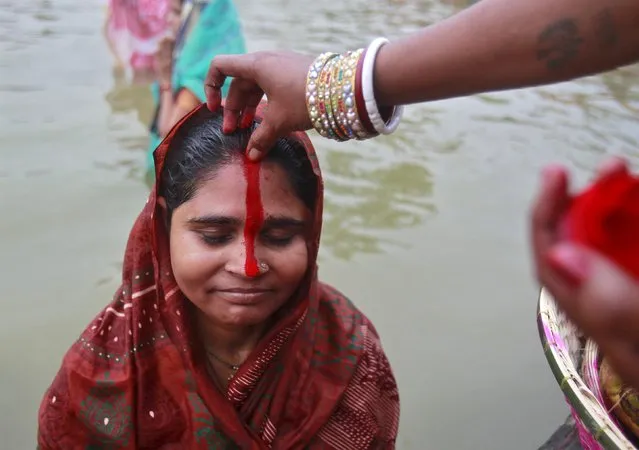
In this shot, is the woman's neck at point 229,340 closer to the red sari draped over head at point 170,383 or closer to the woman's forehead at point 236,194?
the red sari draped over head at point 170,383

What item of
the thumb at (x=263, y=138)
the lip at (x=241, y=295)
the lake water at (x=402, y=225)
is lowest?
the lake water at (x=402, y=225)

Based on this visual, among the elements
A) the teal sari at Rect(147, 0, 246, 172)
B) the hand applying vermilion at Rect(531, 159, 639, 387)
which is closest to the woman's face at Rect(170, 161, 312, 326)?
the hand applying vermilion at Rect(531, 159, 639, 387)

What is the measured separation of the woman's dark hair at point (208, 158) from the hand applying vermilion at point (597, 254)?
1126 millimetres

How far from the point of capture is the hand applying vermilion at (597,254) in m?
0.54

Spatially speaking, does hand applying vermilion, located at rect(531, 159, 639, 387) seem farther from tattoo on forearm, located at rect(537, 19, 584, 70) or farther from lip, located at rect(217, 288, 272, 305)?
lip, located at rect(217, 288, 272, 305)

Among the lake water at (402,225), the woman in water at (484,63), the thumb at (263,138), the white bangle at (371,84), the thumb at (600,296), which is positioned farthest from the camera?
the lake water at (402,225)

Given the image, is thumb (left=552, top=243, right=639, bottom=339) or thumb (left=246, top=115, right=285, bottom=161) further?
thumb (left=246, top=115, right=285, bottom=161)

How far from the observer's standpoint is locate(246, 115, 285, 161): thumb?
145cm

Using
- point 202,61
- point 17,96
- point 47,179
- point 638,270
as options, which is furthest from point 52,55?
point 638,270

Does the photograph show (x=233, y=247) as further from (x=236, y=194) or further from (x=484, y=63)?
(x=484, y=63)

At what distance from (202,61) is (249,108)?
215 cm

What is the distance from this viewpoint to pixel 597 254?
58cm

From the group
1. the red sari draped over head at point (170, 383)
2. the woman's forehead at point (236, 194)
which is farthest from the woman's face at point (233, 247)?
the red sari draped over head at point (170, 383)

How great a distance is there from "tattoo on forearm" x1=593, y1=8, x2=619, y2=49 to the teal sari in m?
2.72
